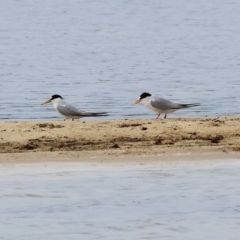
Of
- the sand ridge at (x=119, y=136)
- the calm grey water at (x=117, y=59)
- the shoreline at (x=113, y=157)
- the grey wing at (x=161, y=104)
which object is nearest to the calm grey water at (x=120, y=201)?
the shoreline at (x=113, y=157)

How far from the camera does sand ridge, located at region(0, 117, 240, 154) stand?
13625mm

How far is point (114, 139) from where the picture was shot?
14078 mm

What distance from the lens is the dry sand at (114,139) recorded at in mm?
13289

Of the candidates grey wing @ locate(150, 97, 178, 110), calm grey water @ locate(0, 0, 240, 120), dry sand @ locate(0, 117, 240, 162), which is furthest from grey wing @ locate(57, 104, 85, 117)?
calm grey water @ locate(0, 0, 240, 120)

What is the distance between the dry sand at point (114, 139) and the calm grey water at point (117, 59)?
320cm

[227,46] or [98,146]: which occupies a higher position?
[227,46]

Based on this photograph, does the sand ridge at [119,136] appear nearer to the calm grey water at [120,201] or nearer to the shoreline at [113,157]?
the shoreline at [113,157]

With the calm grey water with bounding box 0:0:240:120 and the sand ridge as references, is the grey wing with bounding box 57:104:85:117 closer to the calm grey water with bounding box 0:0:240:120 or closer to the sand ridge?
the sand ridge

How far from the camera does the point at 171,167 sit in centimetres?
1259

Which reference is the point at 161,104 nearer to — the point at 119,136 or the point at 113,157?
the point at 119,136

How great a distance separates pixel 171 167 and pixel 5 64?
55.2ft

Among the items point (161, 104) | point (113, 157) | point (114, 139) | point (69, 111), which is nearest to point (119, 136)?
point (114, 139)

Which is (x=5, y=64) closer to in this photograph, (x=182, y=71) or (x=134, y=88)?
(x=182, y=71)

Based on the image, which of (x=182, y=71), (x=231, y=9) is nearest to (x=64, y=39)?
(x=182, y=71)
